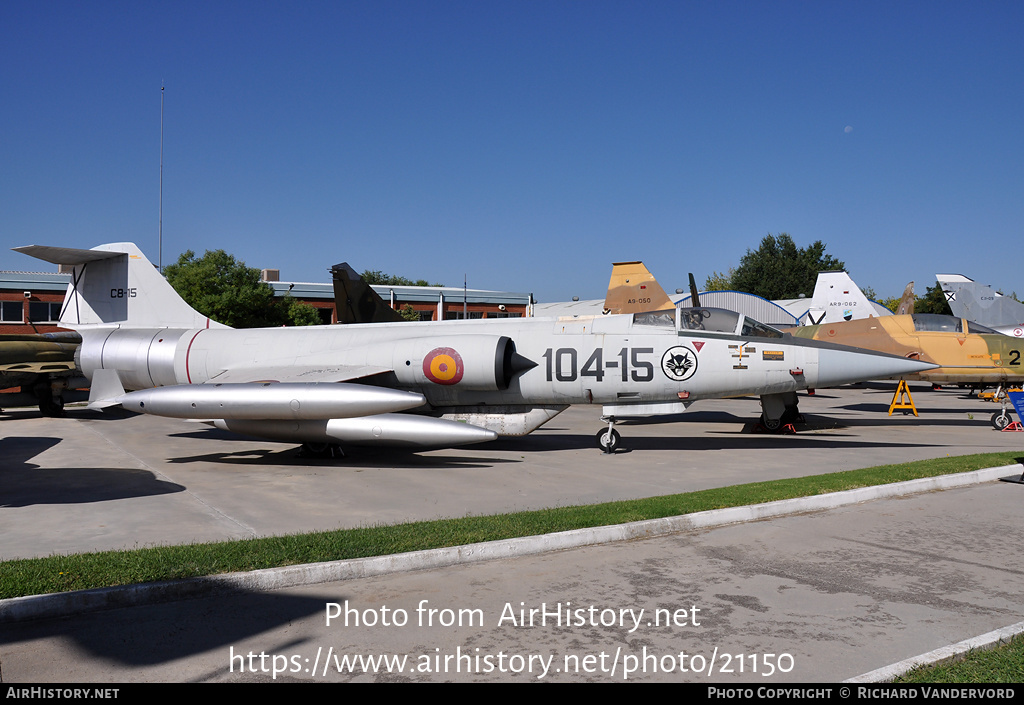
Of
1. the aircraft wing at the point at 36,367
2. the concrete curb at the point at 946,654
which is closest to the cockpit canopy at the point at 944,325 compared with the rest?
the concrete curb at the point at 946,654

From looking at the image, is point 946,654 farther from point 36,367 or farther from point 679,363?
point 36,367

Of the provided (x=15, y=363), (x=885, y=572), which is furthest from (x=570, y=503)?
(x=15, y=363)

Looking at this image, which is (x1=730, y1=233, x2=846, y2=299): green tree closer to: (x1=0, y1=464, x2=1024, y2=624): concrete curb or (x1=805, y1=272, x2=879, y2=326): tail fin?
(x1=805, y1=272, x2=879, y2=326): tail fin

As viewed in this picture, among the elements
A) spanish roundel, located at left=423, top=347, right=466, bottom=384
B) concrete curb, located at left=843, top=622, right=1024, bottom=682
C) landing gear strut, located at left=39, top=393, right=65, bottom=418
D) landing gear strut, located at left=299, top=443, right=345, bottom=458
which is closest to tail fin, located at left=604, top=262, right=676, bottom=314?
spanish roundel, located at left=423, top=347, right=466, bottom=384

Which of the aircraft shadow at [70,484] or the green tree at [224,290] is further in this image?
the green tree at [224,290]

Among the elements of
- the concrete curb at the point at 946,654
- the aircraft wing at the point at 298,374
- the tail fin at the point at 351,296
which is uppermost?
the tail fin at the point at 351,296

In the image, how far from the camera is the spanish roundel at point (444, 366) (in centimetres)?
1183

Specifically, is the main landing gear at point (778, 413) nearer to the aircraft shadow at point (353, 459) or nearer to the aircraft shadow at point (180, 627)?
the aircraft shadow at point (353, 459)

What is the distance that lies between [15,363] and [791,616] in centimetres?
2013

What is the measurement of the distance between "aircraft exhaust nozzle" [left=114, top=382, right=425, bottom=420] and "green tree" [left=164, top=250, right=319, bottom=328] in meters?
29.7

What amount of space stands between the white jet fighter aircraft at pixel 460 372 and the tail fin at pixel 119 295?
1141 mm

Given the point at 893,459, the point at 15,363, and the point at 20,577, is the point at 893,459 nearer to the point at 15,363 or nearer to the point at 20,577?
the point at 20,577

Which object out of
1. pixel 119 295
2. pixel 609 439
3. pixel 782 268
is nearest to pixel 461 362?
pixel 609 439
